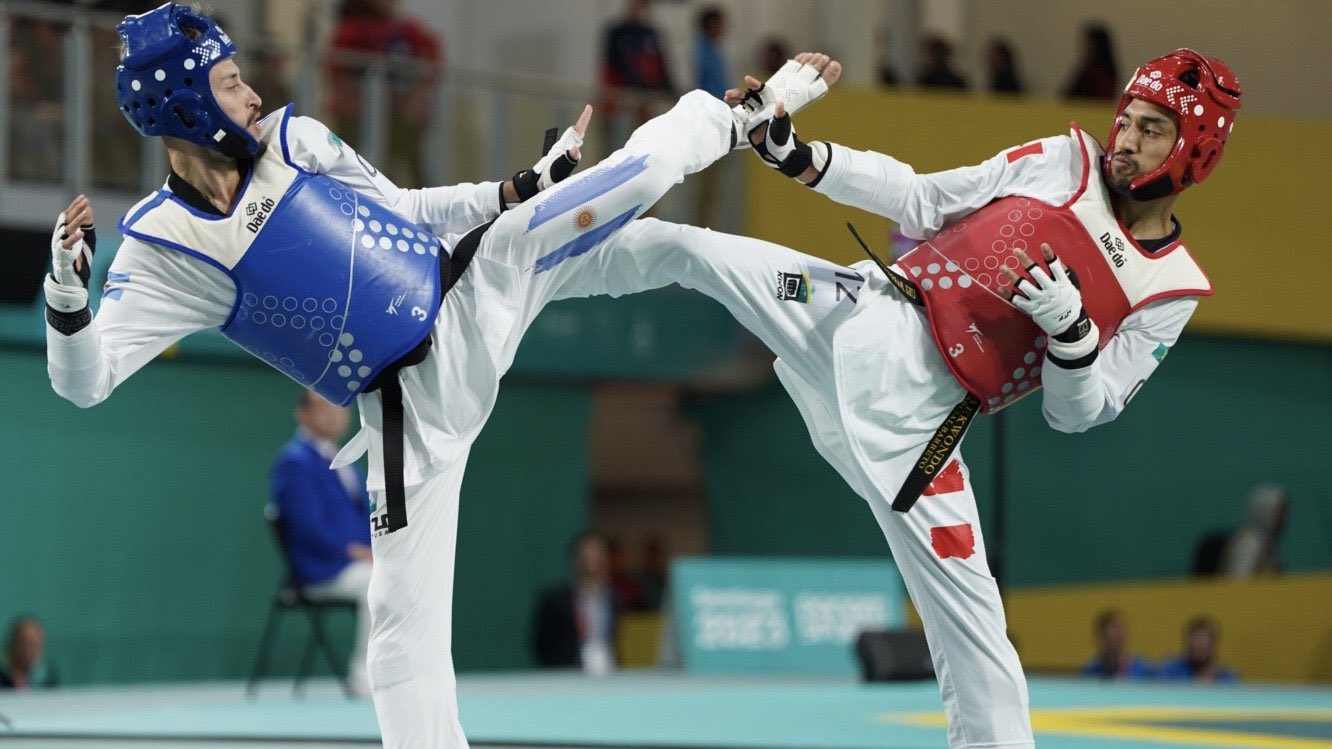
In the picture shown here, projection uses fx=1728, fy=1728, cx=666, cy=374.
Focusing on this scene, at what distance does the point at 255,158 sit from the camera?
4.29m

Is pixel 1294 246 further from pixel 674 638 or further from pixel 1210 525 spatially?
pixel 674 638

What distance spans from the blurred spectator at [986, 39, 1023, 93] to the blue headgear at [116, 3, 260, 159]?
1200 cm

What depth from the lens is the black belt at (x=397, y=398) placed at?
423cm

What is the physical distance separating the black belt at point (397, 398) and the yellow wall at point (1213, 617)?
9.96m

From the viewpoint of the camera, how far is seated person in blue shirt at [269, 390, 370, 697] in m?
8.64

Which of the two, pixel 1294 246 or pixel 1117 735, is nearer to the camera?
pixel 1117 735

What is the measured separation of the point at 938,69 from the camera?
49.9ft

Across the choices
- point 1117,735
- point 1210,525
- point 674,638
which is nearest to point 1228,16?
point 1210,525

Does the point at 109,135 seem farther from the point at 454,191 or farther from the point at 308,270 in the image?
the point at 308,270

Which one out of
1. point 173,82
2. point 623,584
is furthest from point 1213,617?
point 173,82

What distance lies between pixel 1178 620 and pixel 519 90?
6.62m

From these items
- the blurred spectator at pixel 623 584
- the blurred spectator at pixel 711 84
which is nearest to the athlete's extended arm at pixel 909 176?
the blurred spectator at pixel 711 84

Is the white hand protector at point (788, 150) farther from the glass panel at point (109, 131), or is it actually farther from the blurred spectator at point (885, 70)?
the blurred spectator at point (885, 70)

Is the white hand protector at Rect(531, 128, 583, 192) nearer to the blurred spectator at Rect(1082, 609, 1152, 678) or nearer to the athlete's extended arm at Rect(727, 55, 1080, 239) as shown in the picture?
the athlete's extended arm at Rect(727, 55, 1080, 239)
